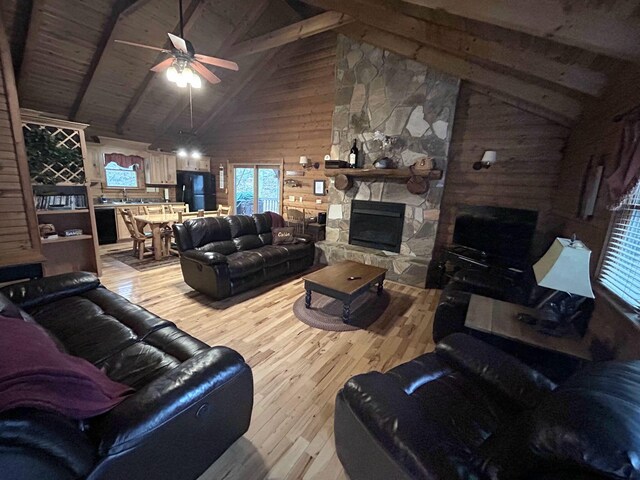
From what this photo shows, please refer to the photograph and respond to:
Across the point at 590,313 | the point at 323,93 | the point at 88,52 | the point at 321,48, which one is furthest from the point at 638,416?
the point at 88,52

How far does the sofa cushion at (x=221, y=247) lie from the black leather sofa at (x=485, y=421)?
2.97m

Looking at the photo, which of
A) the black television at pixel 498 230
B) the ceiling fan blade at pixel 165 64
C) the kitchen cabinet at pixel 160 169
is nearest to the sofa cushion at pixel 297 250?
the black television at pixel 498 230

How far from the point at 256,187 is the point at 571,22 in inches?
256

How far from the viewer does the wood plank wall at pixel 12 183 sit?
2.89 meters

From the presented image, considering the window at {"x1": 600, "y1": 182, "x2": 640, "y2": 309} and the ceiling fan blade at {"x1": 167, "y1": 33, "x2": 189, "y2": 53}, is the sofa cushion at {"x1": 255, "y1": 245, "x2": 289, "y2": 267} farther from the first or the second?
the window at {"x1": 600, "y1": 182, "x2": 640, "y2": 309}

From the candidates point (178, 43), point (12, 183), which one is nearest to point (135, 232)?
point (12, 183)

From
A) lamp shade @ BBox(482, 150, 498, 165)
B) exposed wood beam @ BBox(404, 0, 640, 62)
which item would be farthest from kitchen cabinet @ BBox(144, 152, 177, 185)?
exposed wood beam @ BBox(404, 0, 640, 62)

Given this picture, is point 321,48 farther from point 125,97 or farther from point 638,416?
point 638,416

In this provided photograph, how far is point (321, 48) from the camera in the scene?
5434mm

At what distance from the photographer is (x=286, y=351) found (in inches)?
96.7

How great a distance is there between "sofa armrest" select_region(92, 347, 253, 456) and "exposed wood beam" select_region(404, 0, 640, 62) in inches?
109

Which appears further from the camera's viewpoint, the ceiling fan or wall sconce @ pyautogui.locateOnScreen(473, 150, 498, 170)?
wall sconce @ pyautogui.locateOnScreen(473, 150, 498, 170)

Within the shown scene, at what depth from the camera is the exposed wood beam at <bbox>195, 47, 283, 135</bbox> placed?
6006 mm

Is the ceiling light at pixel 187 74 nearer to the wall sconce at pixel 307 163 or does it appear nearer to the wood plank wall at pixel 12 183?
the wood plank wall at pixel 12 183
